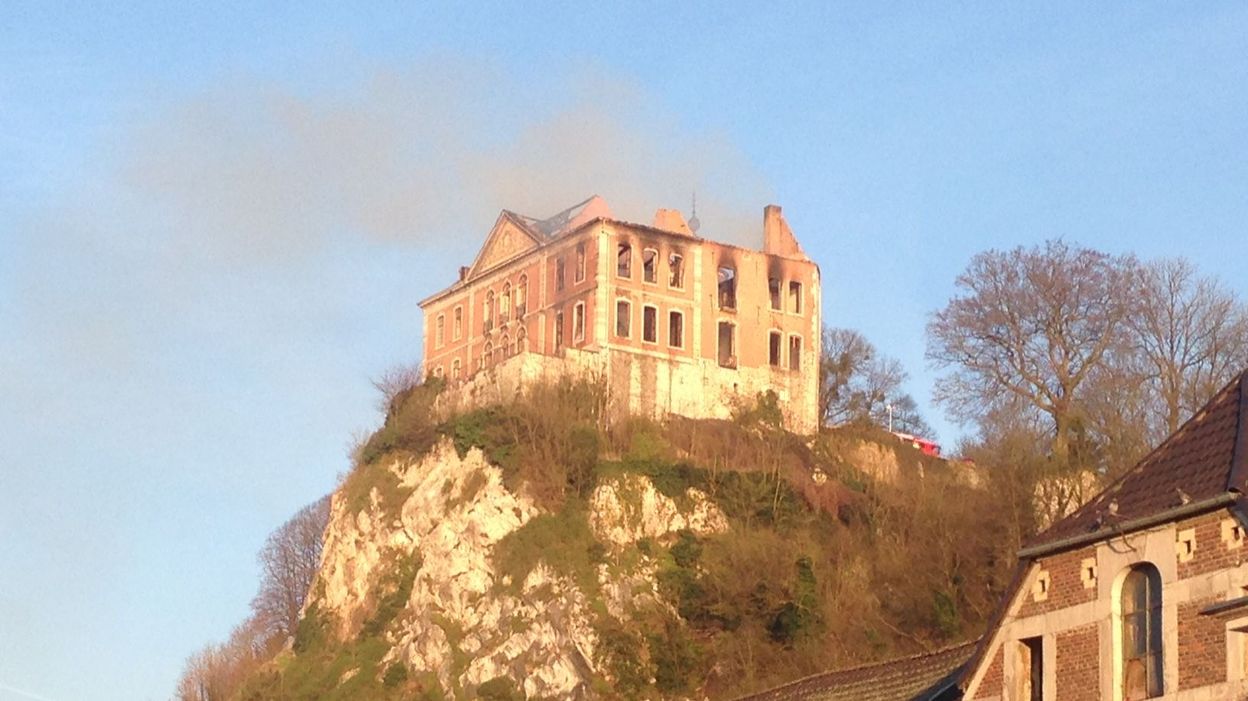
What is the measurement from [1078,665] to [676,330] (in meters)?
58.3

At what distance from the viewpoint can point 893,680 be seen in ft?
98.2

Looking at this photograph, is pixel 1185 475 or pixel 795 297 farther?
pixel 795 297

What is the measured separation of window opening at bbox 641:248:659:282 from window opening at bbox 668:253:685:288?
52cm

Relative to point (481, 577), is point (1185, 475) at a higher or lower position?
lower

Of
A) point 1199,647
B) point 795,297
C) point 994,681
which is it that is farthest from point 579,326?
point 1199,647

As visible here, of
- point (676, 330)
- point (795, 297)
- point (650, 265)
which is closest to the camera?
point (676, 330)

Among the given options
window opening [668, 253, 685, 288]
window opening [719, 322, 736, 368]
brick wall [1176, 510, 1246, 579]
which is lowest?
brick wall [1176, 510, 1246, 579]

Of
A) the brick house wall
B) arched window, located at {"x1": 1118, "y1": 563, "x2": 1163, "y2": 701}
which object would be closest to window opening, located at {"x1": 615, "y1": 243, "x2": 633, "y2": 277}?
the brick house wall

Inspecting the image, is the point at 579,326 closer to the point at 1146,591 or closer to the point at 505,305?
the point at 505,305

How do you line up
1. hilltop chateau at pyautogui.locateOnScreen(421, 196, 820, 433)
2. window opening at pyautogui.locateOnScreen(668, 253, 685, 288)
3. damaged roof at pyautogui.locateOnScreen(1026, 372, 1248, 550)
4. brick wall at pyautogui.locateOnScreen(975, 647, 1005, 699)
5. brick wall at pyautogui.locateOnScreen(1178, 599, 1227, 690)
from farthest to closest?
window opening at pyautogui.locateOnScreen(668, 253, 685, 288), hilltop chateau at pyautogui.locateOnScreen(421, 196, 820, 433), brick wall at pyautogui.locateOnScreen(975, 647, 1005, 699), damaged roof at pyautogui.locateOnScreen(1026, 372, 1248, 550), brick wall at pyautogui.locateOnScreen(1178, 599, 1227, 690)

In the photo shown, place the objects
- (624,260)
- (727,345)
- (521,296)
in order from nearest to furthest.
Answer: (624,260) → (727,345) → (521,296)

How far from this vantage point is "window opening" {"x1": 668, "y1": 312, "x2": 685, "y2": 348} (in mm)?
81812

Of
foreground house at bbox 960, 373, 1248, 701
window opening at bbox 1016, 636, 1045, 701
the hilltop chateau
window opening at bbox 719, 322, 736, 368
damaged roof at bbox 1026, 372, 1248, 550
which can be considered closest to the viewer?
foreground house at bbox 960, 373, 1248, 701

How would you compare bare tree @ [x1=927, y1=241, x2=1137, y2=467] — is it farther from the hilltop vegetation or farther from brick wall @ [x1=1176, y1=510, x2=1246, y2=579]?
brick wall @ [x1=1176, y1=510, x2=1246, y2=579]
